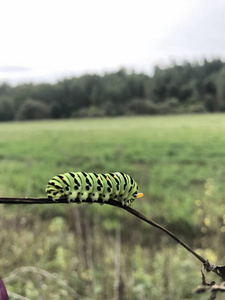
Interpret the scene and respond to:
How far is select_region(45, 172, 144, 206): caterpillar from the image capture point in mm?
194

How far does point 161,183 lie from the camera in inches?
168

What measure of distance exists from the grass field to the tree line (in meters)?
0.35

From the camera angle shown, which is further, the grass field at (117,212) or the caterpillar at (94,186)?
the grass field at (117,212)

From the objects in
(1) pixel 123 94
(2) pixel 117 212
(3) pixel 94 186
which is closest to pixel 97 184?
(3) pixel 94 186

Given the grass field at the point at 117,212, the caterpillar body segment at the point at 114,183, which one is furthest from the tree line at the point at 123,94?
the caterpillar body segment at the point at 114,183

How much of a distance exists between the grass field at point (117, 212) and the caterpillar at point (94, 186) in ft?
1.42

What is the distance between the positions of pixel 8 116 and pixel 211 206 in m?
5.33

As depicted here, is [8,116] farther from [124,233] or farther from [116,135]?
[124,233]

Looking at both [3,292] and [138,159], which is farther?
[138,159]

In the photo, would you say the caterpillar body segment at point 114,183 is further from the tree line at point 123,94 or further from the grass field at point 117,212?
the tree line at point 123,94

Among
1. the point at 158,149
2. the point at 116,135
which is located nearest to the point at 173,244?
the point at 158,149

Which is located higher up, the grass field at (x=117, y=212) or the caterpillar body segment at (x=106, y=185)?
the caterpillar body segment at (x=106, y=185)

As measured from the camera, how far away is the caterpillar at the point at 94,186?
19 cm

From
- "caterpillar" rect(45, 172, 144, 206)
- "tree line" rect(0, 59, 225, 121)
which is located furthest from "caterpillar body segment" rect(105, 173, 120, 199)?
"tree line" rect(0, 59, 225, 121)
